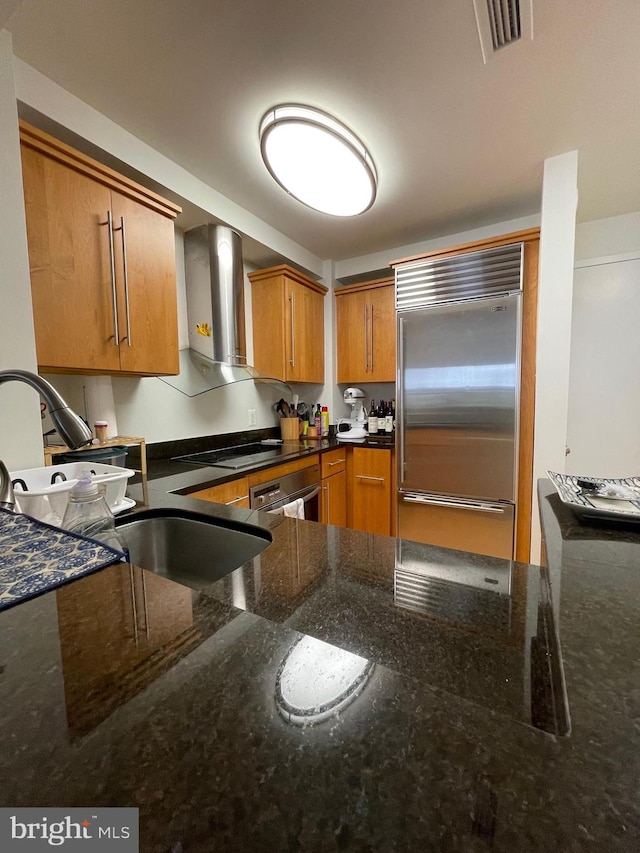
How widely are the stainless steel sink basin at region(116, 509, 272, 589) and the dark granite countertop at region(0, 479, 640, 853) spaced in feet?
1.16

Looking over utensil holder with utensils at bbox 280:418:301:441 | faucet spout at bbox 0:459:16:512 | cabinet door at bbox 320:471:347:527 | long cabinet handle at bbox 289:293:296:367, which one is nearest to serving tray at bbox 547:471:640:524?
faucet spout at bbox 0:459:16:512

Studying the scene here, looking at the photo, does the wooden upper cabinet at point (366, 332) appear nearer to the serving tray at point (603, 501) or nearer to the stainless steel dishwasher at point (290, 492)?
the stainless steel dishwasher at point (290, 492)

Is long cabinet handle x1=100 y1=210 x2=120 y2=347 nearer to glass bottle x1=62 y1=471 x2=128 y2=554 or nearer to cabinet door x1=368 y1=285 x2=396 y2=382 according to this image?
glass bottle x1=62 y1=471 x2=128 y2=554

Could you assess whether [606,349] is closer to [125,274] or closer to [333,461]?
[333,461]

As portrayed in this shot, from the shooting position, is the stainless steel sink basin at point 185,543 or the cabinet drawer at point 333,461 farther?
the cabinet drawer at point 333,461

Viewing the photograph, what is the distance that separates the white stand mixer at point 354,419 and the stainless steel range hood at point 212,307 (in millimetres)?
977

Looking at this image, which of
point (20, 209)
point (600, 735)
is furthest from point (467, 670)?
point (20, 209)

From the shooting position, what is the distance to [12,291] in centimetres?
101

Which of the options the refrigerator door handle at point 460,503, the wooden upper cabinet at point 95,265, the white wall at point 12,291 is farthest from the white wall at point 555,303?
the white wall at point 12,291

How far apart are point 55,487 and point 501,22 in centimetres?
184

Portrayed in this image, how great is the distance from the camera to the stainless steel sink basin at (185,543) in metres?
0.90

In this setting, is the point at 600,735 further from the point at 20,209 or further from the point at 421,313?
the point at 421,313

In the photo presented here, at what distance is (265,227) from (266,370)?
0.93 metres

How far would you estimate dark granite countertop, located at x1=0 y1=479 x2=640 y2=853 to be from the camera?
0.22m
